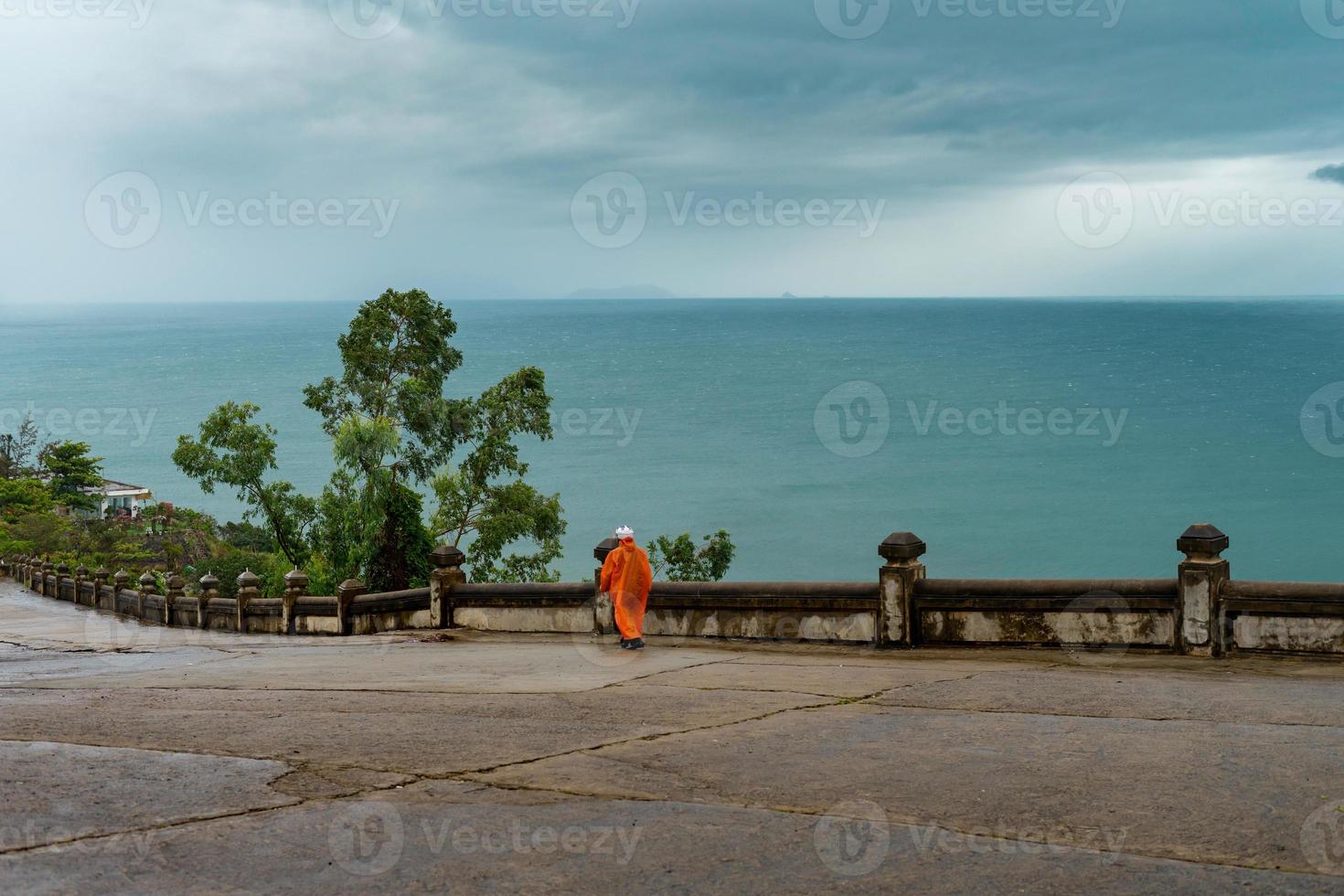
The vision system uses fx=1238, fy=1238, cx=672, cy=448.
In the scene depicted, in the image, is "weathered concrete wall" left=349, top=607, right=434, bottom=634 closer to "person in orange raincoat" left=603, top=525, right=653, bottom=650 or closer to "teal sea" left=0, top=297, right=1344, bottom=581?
"person in orange raincoat" left=603, top=525, right=653, bottom=650

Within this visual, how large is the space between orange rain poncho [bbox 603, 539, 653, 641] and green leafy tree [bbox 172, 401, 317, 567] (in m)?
35.0

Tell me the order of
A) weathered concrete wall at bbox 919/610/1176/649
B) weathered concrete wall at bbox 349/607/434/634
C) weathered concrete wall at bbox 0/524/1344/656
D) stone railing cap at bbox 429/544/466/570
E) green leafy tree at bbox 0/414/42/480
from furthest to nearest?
green leafy tree at bbox 0/414/42/480 → weathered concrete wall at bbox 349/607/434/634 → stone railing cap at bbox 429/544/466/570 → weathered concrete wall at bbox 919/610/1176/649 → weathered concrete wall at bbox 0/524/1344/656

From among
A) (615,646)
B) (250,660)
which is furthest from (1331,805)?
(250,660)

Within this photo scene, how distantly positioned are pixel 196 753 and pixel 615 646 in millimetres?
7820

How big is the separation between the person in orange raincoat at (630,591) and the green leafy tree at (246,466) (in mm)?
35037

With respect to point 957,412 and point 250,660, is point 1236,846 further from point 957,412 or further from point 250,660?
point 957,412

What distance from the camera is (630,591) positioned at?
1518 cm

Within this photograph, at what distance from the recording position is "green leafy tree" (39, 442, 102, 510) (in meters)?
81.1

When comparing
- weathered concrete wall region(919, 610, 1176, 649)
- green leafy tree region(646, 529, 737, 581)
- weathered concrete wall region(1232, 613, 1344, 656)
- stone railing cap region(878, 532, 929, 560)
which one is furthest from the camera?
green leafy tree region(646, 529, 737, 581)

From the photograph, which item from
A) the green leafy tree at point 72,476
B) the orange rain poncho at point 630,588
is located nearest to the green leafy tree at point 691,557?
the orange rain poncho at point 630,588

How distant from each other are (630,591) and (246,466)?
36.9 m

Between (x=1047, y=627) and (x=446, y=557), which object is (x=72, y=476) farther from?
(x=1047, y=627)

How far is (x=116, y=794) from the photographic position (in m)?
7.08

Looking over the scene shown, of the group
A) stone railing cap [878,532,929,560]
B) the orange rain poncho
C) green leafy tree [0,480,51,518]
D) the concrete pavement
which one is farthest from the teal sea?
the concrete pavement
